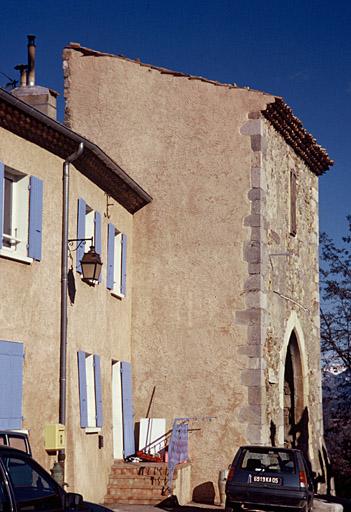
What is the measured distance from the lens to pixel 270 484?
13.7 m

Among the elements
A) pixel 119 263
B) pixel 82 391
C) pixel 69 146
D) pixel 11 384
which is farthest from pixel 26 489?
pixel 119 263

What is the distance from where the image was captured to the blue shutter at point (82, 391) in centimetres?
1483

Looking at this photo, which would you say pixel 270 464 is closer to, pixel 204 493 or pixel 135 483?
pixel 135 483

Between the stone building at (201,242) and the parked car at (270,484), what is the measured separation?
3.46 meters

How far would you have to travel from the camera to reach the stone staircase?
631 inches

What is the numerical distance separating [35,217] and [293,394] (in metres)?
10.0

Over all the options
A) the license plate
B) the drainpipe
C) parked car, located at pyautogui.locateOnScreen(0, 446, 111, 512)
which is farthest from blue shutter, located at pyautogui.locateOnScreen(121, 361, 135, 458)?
parked car, located at pyautogui.locateOnScreen(0, 446, 111, 512)

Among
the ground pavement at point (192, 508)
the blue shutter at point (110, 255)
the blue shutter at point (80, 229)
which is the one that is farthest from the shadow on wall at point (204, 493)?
the blue shutter at point (80, 229)

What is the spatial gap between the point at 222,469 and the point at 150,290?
375 cm

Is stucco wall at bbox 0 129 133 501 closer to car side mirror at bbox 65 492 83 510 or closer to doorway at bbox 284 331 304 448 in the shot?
car side mirror at bbox 65 492 83 510

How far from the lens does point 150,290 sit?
18.7 meters

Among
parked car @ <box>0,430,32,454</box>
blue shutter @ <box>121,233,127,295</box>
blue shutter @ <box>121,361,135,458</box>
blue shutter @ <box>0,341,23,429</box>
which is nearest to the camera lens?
parked car @ <box>0,430,32,454</box>

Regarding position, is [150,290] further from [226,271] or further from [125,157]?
[125,157]

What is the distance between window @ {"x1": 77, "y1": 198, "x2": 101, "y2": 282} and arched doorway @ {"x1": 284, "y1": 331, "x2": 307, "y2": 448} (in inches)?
261
